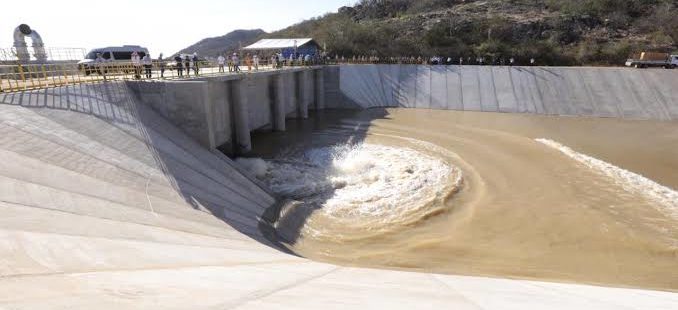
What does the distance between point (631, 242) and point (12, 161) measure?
17.5m

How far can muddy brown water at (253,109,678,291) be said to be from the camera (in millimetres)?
10867

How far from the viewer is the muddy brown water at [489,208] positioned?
10867mm

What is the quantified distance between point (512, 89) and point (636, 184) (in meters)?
21.9

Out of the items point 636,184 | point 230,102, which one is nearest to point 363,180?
point 230,102

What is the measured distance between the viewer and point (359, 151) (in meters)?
22.1

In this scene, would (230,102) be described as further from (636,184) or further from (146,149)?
(636,184)

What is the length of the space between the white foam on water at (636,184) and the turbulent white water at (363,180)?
7.37 m

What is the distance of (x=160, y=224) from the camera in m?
8.60

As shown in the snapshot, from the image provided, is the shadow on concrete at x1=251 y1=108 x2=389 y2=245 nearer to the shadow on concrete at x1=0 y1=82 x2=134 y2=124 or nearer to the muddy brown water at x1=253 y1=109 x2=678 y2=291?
the muddy brown water at x1=253 y1=109 x2=678 y2=291

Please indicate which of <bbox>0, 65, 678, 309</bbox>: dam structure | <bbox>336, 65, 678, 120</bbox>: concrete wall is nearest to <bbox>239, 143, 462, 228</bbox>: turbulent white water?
<bbox>0, 65, 678, 309</bbox>: dam structure

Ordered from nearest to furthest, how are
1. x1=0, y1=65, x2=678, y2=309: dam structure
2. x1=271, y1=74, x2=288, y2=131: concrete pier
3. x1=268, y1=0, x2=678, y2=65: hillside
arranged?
x1=0, y1=65, x2=678, y2=309: dam structure → x1=271, y1=74, x2=288, y2=131: concrete pier → x1=268, y1=0, x2=678, y2=65: hillside

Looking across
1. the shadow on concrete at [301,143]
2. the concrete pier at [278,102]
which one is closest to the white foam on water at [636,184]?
the shadow on concrete at [301,143]

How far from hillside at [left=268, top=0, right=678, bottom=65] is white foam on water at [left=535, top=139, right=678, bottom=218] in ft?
117

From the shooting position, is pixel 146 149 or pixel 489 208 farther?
pixel 489 208
